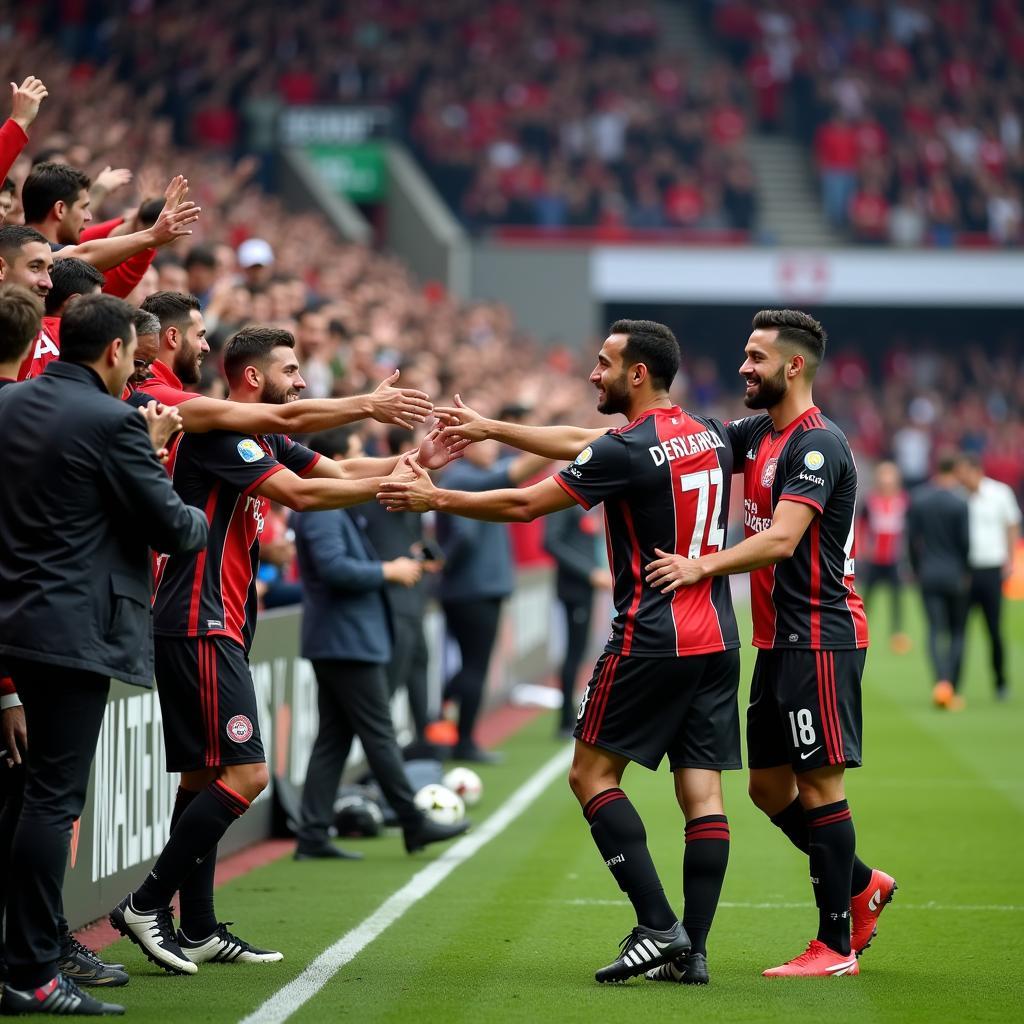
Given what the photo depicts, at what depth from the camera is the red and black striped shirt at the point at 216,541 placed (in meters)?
6.00

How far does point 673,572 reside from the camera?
5934 millimetres

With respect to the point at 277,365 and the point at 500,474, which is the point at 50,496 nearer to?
the point at 277,365

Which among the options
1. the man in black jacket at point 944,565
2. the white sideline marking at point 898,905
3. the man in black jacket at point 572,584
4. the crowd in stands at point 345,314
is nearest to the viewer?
the white sideline marking at point 898,905

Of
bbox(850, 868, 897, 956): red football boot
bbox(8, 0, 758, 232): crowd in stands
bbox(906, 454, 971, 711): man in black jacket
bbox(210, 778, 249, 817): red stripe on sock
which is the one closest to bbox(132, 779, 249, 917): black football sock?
bbox(210, 778, 249, 817): red stripe on sock

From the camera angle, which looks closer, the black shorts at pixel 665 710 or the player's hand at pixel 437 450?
the black shorts at pixel 665 710

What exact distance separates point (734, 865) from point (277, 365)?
384cm

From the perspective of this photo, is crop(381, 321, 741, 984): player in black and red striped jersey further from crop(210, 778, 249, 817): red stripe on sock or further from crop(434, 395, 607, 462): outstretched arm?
crop(210, 778, 249, 817): red stripe on sock

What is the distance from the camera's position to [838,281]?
120ft

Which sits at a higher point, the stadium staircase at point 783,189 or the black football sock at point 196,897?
the stadium staircase at point 783,189

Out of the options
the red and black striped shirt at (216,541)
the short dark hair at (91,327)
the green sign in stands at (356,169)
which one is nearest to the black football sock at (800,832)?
the red and black striped shirt at (216,541)

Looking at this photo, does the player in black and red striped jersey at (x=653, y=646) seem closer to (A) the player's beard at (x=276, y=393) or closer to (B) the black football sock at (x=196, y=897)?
(A) the player's beard at (x=276, y=393)

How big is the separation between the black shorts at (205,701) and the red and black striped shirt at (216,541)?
62 millimetres

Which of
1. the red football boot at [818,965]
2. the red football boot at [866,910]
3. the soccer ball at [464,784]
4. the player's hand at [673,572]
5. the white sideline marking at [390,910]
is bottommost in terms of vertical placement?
the white sideline marking at [390,910]

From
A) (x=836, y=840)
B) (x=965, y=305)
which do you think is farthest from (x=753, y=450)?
(x=965, y=305)
